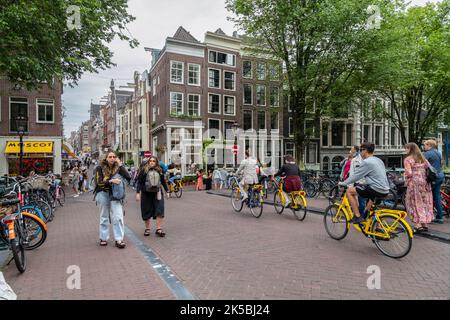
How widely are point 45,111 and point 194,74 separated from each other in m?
13.3

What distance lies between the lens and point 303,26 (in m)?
15.2

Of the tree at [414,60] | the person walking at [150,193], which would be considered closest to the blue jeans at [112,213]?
the person walking at [150,193]

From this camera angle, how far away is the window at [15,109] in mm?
21000

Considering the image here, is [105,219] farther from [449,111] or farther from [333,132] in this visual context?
[333,132]

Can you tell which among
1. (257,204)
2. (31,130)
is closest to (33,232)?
(257,204)

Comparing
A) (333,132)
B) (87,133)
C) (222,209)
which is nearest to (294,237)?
(222,209)

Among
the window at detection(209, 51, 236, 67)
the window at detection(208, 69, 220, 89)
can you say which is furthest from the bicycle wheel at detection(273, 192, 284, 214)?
the window at detection(209, 51, 236, 67)

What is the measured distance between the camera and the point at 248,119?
3108 cm

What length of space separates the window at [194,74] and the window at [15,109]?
44.9 ft

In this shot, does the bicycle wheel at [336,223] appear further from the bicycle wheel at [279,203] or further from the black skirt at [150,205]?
the black skirt at [150,205]

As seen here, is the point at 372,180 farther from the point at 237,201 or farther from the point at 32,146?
the point at 32,146

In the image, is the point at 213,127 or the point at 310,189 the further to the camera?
the point at 213,127
